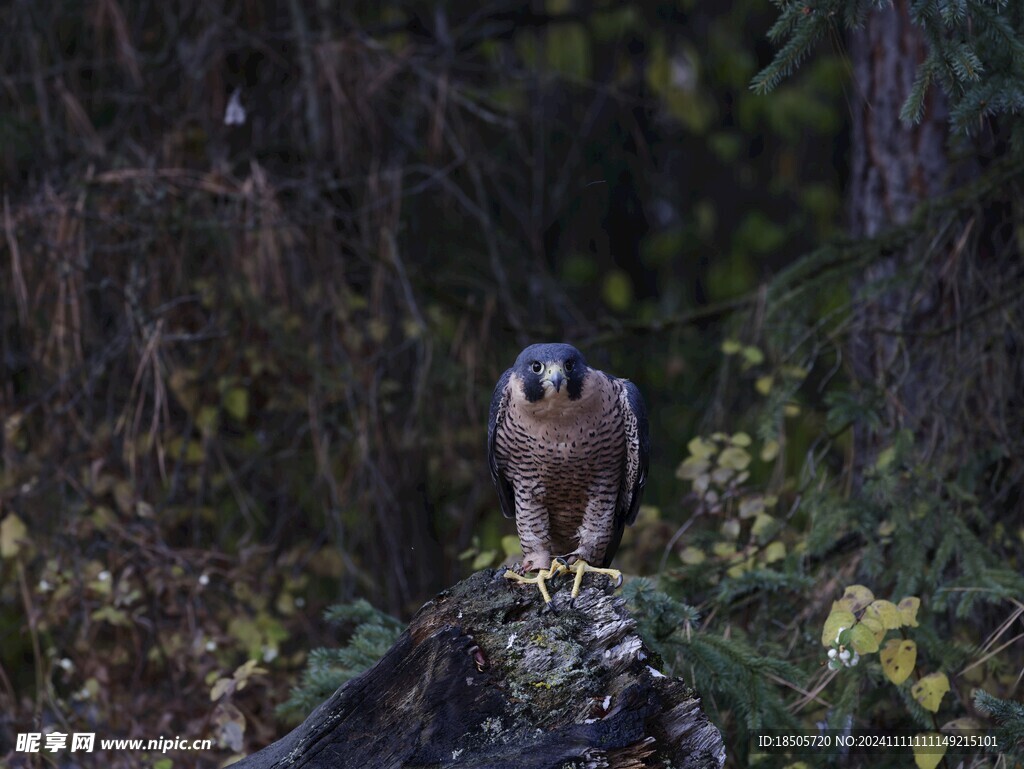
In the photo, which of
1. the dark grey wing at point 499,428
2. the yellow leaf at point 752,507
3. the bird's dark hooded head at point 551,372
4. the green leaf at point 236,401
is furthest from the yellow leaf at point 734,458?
the green leaf at point 236,401

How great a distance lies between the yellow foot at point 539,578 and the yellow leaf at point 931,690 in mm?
957

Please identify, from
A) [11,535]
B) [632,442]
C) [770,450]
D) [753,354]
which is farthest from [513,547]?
[11,535]

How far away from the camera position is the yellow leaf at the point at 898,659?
2680 millimetres

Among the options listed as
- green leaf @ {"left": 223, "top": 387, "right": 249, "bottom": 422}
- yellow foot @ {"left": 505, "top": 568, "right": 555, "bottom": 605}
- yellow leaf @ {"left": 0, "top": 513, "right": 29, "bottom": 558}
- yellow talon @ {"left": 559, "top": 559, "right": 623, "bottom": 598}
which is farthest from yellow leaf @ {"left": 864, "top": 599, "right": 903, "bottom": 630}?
yellow leaf @ {"left": 0, "top": 513, "right": 29, "bottom": 558}

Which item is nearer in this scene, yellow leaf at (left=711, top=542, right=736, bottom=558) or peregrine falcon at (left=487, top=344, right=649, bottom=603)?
peregrine falcon at (left=487, top=344, right=649, bottom=603)

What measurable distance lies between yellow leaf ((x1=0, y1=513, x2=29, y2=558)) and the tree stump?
219cm

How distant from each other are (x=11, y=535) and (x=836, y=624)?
3082 mm

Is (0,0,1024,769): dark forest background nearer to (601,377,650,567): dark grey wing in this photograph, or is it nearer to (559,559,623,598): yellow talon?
(559,559,623,598): yellow talon

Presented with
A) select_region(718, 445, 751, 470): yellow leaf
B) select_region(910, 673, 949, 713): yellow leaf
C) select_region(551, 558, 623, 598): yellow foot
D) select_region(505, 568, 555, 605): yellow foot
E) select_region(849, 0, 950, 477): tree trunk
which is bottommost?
select_region(910, 673, 949, 713): yellow leaf

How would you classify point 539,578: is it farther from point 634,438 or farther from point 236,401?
point 236,401

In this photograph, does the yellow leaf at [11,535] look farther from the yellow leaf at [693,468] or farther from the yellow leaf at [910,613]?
the yellow leaf at [910,613]

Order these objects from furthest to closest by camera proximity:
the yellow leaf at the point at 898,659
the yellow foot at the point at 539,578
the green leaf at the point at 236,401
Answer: the green leaf at the point at 236,401 → the yellow leaf at the point at 898,659 → the yellow foot at the point at 539,578

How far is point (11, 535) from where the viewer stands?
164 inches

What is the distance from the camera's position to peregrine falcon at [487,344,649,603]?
3086 mm
